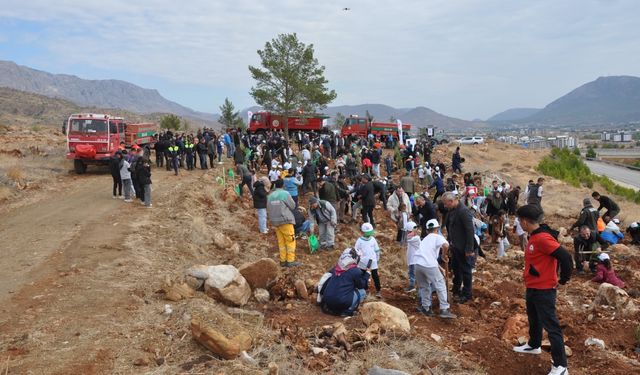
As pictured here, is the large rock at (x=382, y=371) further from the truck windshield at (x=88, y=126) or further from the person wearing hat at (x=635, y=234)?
the truck windshield at (x=88, y=126)

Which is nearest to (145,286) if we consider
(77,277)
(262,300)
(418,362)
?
(77,277)

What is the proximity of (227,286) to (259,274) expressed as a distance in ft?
2.84

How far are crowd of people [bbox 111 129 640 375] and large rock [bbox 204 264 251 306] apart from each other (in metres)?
1.21

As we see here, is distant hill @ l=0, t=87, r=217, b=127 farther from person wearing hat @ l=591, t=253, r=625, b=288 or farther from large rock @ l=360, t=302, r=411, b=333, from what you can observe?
large rock @ l=360, t=302, r=411, b=333

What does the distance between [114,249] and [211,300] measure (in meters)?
3.31

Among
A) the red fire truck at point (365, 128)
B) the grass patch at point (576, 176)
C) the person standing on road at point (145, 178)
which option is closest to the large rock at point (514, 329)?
the person standing on road at point (145, 178)

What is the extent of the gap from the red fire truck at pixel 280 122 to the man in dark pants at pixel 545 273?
29184mm

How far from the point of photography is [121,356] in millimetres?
5312

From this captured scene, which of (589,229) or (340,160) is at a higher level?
(340,160)

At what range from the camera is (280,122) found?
34.4 metres

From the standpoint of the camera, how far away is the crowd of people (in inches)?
215

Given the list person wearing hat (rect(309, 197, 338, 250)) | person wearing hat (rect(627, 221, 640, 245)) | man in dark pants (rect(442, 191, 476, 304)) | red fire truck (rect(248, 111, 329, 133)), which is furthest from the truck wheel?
person wearing hat (rect(627, 221, 640, 245))

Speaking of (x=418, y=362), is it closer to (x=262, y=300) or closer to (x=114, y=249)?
(x=262, y=300)

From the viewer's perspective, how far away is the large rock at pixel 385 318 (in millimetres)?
6453
